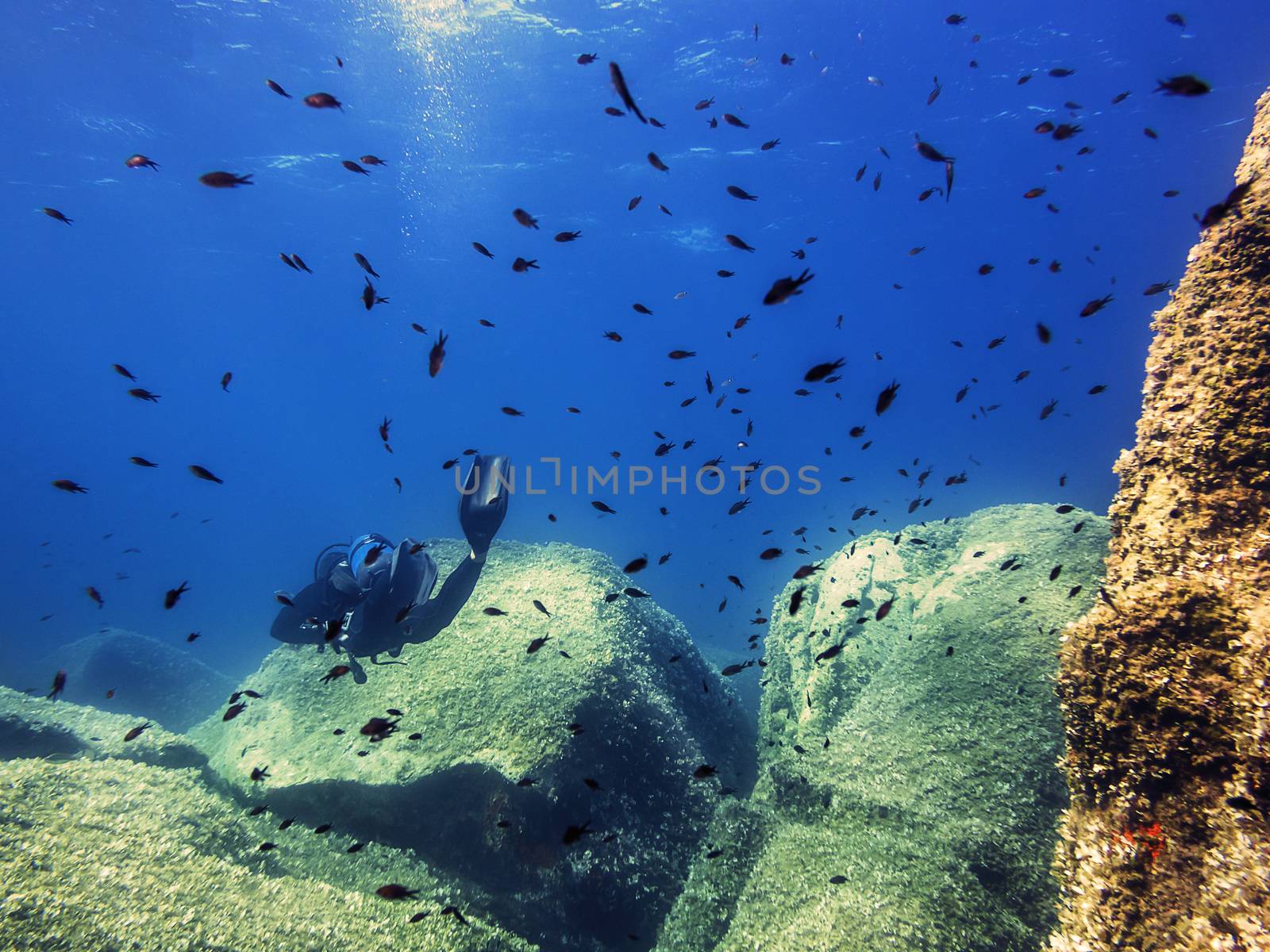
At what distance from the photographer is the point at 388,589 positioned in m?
7.11

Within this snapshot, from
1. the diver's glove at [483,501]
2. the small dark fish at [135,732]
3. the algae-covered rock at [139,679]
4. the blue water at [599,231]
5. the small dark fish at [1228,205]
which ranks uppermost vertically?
the blue water at [599,231]

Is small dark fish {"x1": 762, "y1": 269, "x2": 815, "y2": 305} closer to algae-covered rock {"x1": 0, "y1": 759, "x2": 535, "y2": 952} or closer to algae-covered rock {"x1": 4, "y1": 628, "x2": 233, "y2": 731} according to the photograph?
algae-covered rock {"x1": 0, "y1": 759, "x2": 535, "y2": 952}

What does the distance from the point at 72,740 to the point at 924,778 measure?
13338 millimetres

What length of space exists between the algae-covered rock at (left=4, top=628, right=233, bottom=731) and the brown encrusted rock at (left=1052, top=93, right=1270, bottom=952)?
2488 centimetres

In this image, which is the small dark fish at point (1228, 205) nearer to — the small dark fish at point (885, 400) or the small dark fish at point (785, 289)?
the small dark fish at point (885, 400)

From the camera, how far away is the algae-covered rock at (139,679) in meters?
18.0

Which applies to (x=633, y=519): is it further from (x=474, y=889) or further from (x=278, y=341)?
(x=474, y=889)

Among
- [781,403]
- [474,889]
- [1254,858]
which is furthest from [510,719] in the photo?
[781,403]

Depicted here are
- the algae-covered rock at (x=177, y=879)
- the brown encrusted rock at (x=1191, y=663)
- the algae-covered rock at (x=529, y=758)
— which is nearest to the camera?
the brown encrusted rock at (x=1191, y=663)

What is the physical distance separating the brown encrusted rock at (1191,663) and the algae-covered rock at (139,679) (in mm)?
24880

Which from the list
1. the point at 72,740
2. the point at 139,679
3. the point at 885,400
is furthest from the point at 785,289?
the point at 139,679

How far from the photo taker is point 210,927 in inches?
171

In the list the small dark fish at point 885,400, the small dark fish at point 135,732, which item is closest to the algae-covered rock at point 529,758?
the small dark fish at point 135,732

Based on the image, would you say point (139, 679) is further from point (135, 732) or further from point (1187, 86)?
point (1187, 86)
